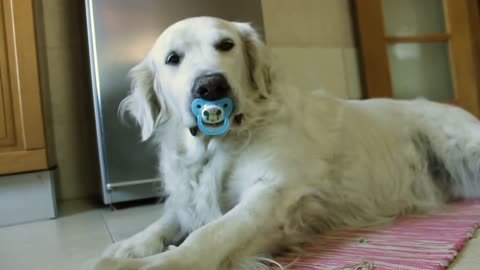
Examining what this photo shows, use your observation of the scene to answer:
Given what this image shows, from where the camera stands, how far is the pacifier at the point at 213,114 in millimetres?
1222

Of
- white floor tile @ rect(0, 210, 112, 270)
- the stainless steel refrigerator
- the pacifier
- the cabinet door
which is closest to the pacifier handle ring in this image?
the pacifier

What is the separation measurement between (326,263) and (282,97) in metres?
0.60

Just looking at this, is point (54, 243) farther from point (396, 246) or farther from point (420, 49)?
point (420, 49)

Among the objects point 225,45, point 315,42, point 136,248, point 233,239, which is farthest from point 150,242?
point 315,42

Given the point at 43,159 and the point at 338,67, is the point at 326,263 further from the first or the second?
the point at 338,67

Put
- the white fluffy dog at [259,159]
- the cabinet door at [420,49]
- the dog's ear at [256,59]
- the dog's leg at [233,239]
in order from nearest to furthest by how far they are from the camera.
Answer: the dog's leg at [233,239] < the white fluffy dog at [259,159] < the dog's ear at [256,59] < the cabinet door at [420,49]

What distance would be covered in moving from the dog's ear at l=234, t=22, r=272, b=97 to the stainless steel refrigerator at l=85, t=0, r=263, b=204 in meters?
0.99

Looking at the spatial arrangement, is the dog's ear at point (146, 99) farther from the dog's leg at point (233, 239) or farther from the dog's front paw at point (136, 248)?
the dog's leg at point (233, 239)

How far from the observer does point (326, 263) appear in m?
1.07

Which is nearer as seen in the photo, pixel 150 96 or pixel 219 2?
pixel 150 96

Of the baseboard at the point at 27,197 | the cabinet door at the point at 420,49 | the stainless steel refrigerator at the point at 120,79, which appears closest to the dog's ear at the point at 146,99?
the stainless steel refrigerator at the point at 120,79

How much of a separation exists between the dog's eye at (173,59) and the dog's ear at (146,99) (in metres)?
0.14

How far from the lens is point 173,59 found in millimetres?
1403

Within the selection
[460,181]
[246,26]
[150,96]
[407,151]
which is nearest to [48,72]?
[150,96]
